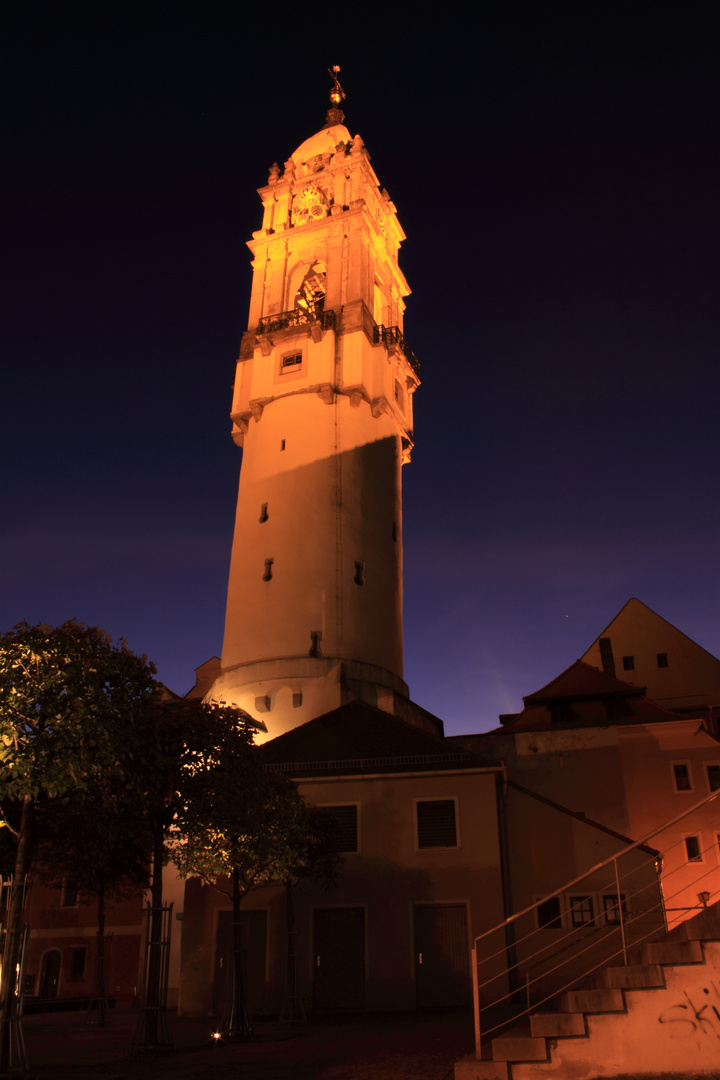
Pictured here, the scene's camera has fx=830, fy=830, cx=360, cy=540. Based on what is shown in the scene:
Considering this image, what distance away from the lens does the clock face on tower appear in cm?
5412

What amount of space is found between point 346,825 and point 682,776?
16793 mm

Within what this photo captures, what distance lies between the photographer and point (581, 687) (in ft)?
127

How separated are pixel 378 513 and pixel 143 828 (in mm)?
28689

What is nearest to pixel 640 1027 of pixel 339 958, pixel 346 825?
pixel 339 958

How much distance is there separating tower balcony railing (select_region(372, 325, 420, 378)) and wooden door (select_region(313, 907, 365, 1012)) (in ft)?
105

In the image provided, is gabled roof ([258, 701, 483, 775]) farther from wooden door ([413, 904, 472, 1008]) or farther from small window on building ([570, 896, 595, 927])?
small window on building ([570, 896, 595, 927])

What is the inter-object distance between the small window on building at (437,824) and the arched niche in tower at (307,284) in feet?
110

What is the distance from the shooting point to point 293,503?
42094 millimetres

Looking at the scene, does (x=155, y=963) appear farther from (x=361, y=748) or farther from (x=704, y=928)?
(x=361, y=748)

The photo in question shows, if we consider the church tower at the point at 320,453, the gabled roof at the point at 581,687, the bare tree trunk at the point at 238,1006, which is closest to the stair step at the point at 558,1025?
the bare tree trunk at the point at 238,1006

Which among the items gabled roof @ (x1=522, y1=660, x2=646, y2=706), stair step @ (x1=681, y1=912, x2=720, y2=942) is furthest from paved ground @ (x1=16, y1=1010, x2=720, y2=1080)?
gabled roof @ (x1=522, y1=660, x2=646, y2=706)

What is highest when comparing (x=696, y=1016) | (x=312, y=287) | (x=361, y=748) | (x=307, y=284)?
(x=307, y=284)

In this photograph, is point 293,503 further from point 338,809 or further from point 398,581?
point 338,809

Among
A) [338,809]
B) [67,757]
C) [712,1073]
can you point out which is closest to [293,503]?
[338,809]
